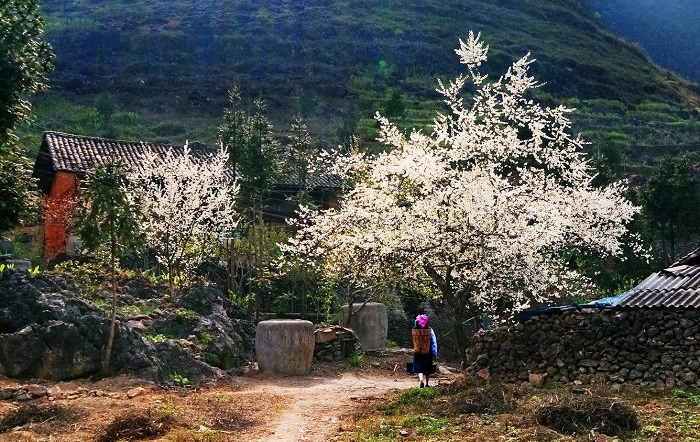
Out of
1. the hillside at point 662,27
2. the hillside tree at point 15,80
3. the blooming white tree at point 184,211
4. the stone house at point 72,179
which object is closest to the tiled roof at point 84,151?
the stone house at point 72,179

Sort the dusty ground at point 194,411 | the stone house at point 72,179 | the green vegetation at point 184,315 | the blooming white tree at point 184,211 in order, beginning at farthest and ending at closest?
the stone house at point 72,179 < the blooming white tree at point 184,211 < the green vegetation at point 184,315 < the dusty ground at point 194,411

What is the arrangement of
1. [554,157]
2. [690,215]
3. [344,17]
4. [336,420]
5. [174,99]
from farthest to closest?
[344,17] < [174,99] < [690,215] < [554,157] < [336,420]

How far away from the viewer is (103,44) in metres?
77.3

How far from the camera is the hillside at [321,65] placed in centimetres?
5897

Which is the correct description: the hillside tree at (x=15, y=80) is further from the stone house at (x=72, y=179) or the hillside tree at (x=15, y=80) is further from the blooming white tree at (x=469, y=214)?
the stone house at (x=72, y=179)

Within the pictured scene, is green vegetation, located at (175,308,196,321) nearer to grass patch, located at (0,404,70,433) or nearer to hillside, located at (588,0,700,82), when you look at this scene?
grass patch, located at (0,404,70,433)

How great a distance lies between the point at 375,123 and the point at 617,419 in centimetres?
4838

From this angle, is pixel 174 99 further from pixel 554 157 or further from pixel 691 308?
pixel 691 308

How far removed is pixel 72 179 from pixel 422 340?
1999 centimetres

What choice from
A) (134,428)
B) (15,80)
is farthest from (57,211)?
(134,428)

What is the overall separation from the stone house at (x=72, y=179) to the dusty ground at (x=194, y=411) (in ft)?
40.0

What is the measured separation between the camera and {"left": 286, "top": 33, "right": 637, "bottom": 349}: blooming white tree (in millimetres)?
14219

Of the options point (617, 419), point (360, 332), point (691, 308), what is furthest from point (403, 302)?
point (617, 419)

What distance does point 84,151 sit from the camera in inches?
1208
